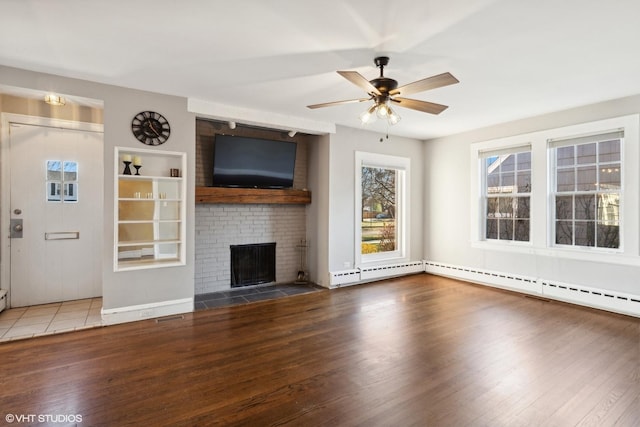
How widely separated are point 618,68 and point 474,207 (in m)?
2.84

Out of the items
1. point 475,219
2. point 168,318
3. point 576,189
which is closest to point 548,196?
point 576,189

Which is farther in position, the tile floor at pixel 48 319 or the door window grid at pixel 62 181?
the door window grid at pixel 62 181

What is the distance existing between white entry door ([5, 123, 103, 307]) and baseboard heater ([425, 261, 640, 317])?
19.3 feet

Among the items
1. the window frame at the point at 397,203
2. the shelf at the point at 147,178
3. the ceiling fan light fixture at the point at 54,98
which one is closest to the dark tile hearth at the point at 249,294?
the window frame at the point at 397,203

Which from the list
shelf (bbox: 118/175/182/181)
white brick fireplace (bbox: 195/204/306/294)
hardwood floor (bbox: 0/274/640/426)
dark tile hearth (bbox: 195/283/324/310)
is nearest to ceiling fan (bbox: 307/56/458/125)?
hardwood floor (bbox: 0/274/640/426)

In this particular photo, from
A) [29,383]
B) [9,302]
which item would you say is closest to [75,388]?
[29,383]

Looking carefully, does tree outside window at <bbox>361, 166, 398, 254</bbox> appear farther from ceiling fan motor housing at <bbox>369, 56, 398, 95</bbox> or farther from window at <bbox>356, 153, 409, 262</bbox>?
ceiling fan motor housing at <bbox>369, 56, 398, 95</bbox>

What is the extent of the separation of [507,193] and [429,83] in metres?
3.61

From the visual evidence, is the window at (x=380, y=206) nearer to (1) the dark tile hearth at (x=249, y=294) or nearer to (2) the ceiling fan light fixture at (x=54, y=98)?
(1) the dark tile hearth at (x=249, y=294)

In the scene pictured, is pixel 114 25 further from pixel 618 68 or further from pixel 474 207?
pixel 474 207

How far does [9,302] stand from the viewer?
4.03 meters

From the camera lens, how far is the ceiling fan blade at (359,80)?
2.47 meters

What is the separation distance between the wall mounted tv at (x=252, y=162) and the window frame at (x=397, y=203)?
120 centimetres

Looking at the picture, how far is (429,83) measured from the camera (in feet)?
8.43
